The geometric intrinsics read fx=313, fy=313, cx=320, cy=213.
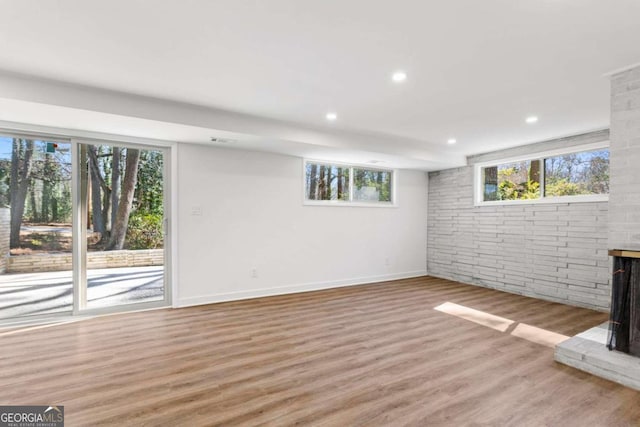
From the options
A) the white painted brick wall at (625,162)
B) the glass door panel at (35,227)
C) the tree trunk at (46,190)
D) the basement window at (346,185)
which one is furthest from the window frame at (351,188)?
the white painted brick wall at (625,162)

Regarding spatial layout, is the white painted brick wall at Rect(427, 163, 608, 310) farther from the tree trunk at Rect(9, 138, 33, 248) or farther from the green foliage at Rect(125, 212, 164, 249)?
the tree trunk at Rect(9, 138, 33, 248)

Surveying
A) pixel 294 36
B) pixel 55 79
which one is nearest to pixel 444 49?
pixel 294 36

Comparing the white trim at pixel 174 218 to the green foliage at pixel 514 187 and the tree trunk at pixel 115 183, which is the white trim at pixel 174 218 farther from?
the green foliage at pixel 514 187

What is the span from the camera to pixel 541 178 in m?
4.89

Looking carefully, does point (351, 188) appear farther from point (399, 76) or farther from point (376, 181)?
point (399, 76)

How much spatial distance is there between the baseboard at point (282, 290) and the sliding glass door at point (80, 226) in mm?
421

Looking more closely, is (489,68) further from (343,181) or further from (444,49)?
(343,181)

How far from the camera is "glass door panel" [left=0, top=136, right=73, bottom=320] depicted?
11.5ft

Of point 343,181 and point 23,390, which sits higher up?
point 343,181

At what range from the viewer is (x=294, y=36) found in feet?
6.97

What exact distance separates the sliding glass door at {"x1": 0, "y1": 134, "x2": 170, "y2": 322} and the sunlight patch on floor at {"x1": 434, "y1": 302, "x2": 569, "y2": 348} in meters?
3.87

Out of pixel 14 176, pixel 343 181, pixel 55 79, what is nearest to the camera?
pixel 55 79

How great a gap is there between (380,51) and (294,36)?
0.65 meters

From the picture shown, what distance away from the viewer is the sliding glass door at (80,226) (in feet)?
11.6
